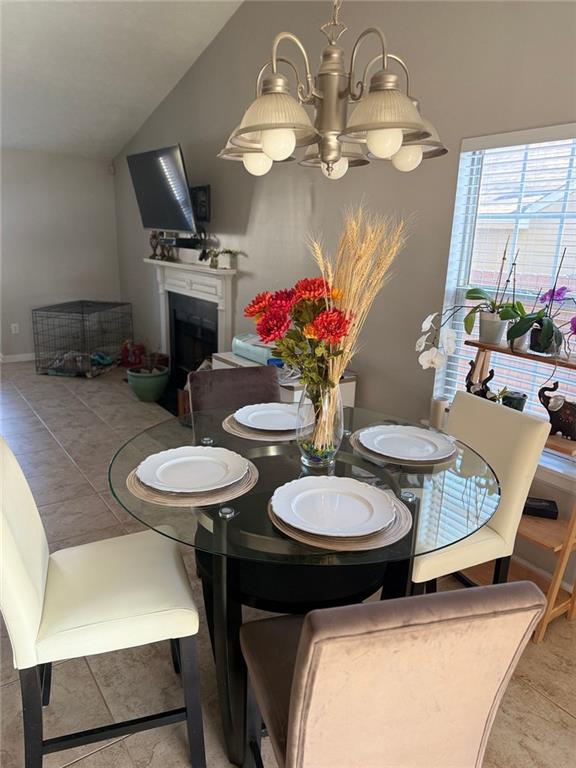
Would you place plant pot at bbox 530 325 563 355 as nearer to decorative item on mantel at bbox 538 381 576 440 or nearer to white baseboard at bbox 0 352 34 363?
decorative item on mantel at bbox 538 381 576 440

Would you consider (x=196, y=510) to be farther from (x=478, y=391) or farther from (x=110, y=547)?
(x=478, y=391)

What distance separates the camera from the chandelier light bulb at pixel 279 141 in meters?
1.40

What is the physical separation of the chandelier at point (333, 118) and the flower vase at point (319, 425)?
0.69 meters

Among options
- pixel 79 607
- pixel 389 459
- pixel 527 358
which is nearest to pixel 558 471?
pixel 527 358

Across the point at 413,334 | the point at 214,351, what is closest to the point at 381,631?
the point at 413,334

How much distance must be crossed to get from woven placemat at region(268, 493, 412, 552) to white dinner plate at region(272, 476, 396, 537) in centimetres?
1

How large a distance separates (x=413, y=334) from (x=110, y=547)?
6.33 feet

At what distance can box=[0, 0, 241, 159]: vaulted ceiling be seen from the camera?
3.65 m

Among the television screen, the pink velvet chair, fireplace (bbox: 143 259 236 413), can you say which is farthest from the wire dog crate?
the pink velvet chair

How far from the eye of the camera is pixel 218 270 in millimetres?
4215

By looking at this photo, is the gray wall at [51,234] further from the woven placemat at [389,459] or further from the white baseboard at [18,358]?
the woven placemat at [389,459]

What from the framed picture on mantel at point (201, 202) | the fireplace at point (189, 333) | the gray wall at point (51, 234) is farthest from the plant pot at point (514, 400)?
the gray wall at point (51, 234)

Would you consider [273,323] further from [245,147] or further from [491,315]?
[491,315]

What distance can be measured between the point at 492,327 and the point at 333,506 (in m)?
1.35
